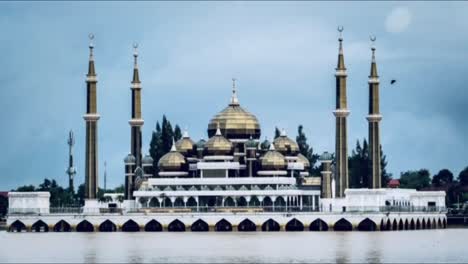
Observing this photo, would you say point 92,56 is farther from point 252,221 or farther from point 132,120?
point 252,221

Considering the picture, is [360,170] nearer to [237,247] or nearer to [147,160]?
[147,160]

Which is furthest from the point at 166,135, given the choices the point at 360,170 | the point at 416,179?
the point at 416,179

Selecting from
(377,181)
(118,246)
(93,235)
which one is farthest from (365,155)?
(118,246)

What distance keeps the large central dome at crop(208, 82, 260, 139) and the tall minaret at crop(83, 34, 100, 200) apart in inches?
369

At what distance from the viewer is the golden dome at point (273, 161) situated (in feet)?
422

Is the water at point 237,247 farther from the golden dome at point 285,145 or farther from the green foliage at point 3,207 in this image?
the green foliage at point 3,207

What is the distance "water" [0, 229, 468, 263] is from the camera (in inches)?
3361

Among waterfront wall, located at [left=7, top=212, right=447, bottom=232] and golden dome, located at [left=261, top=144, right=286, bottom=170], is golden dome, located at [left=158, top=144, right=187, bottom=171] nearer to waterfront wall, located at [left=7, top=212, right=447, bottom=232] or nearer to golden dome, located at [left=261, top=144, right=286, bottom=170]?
waterfront wall, located at [left=7, top=212, right=447, bottom=232]

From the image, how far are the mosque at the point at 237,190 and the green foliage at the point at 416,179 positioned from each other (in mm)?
35905

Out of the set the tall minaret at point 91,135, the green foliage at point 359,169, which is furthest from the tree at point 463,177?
the tall minaret at point 91,135

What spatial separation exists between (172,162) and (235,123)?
6.76 m

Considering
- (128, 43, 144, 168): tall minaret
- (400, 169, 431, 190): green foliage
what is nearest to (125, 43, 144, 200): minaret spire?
(128, 43, 144, 168): tall minaret

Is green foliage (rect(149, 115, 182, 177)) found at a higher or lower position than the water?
higher

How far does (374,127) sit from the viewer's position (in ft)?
424
